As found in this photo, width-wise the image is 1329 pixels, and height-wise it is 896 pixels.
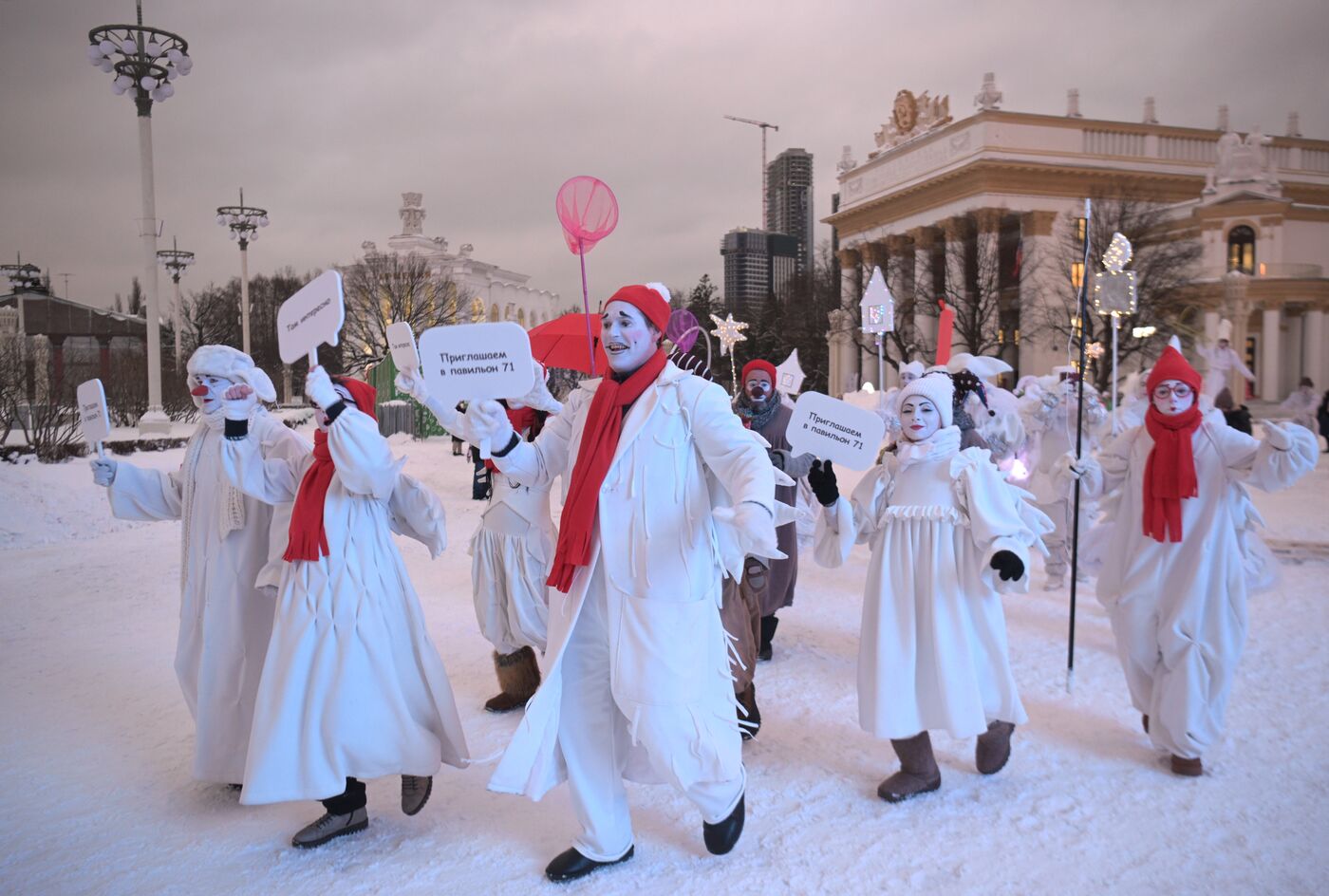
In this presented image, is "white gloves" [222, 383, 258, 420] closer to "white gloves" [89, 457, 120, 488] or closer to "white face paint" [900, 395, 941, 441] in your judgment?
"white gloves" [89, 457, 120, 488]

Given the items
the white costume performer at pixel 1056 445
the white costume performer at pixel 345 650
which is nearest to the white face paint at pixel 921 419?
the white costume performer at pixel 345 650

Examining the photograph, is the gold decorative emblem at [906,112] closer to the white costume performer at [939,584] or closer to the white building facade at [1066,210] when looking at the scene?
the white building facade at [1066,210]

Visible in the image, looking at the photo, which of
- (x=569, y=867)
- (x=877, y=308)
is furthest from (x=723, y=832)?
(x=877, y=308)

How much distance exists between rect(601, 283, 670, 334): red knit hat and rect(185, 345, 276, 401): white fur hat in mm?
1760

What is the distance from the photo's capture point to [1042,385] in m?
8.60

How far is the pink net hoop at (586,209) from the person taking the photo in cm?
379

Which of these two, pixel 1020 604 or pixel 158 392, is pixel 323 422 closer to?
pixel 1020 604

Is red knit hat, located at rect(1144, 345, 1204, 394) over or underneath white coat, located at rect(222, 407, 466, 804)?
over

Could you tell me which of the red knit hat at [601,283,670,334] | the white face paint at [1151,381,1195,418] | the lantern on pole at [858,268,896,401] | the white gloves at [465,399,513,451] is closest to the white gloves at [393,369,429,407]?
the white gloves at [465,399,513,451]

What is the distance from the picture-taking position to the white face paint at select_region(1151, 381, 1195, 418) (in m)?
4.53

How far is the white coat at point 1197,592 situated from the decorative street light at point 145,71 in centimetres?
1576

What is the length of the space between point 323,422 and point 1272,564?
15.5 ft

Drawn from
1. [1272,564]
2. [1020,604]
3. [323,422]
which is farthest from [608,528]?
[1020,604]

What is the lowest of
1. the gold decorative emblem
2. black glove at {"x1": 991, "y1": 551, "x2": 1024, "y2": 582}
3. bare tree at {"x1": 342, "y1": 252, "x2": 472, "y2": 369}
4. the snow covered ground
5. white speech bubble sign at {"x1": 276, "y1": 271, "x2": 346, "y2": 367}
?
the snow covered ground
